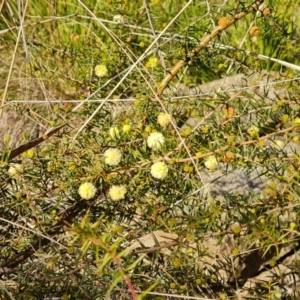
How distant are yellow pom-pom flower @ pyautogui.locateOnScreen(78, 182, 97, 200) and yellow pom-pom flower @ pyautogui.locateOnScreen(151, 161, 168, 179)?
0.48 feet

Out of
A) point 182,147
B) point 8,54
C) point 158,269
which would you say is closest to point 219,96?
point 182,147

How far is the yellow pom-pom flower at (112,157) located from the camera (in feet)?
3.94

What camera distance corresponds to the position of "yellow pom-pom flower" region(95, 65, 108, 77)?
61.7 inches

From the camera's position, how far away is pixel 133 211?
1.34 meters

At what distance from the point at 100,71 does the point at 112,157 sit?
45cm

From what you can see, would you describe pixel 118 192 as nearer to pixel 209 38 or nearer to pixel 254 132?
pixel 254 132

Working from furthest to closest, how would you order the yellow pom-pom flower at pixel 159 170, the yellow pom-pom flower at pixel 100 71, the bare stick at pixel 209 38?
the yellow pom-pom flower at pixel 100 71 < the bare stick at pixel 209 38 < the yellow pom-pom flower at pixel 159 170

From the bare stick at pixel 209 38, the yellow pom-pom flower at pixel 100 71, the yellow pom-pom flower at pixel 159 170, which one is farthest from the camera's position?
the yellow pom-pom flower at pixel 100 71

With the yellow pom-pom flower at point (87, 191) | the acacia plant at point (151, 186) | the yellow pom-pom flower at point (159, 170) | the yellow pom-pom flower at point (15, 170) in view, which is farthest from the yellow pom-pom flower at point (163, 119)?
the yellow pom-pom flower at point (15, 170)

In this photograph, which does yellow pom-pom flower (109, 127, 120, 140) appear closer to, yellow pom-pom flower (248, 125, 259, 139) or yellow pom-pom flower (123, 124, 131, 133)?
yellow pom-pom flower (123, 124, 131, 133)

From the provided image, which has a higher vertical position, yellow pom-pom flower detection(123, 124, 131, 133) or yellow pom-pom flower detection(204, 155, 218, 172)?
yellow pom-pom flower detection(204, 155, 218, 172)

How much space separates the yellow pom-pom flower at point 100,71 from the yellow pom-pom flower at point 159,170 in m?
0.49

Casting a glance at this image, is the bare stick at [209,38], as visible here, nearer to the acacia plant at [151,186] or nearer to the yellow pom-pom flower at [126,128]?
the acacia plant at [151,186]

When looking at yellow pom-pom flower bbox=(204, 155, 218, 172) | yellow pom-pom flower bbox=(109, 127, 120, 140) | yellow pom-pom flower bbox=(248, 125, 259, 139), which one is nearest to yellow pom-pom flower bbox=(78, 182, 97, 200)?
yellow pom-pom flower bbox=(109, 127, 120, 140)
